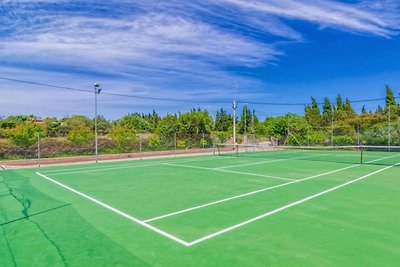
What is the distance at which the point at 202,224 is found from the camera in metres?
5.57

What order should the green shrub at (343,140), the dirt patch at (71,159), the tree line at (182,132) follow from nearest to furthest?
the dirt patch at (71,159), the tree line at (182,132), the green shrub at (343,140)

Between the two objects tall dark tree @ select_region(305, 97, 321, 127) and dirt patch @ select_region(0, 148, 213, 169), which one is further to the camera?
tall dark tree @ select_region(305, 97, 321, 127)

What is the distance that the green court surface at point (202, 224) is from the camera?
4.14 metres

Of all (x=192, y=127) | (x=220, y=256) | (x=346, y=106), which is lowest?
(x=220, y=256)

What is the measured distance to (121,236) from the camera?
498 centimetres

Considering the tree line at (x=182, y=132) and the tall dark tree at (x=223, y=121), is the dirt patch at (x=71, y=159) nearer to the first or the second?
the tree line at (x=182, y=132)

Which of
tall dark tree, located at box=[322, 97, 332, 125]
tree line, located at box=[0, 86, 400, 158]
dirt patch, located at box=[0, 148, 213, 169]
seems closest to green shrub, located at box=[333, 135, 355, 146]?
tree line, located at box=[0, 86, 400, 158]

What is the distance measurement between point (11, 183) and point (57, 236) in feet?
23.3

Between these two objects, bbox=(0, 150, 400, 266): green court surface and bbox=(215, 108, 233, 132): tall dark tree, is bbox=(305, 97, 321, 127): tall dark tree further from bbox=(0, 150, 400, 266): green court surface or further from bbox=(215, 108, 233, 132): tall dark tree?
bbox=(0, 150, 400, 266): green court surface

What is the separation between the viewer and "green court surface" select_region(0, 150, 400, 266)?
163 inches

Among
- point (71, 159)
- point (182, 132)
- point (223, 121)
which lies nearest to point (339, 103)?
point (223, 121)

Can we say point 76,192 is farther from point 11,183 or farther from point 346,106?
point 346,106

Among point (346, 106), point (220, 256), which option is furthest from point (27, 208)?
point (346, 106)

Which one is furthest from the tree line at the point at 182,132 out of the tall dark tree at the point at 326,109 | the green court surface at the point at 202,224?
the green court surface at the point at 202,224
